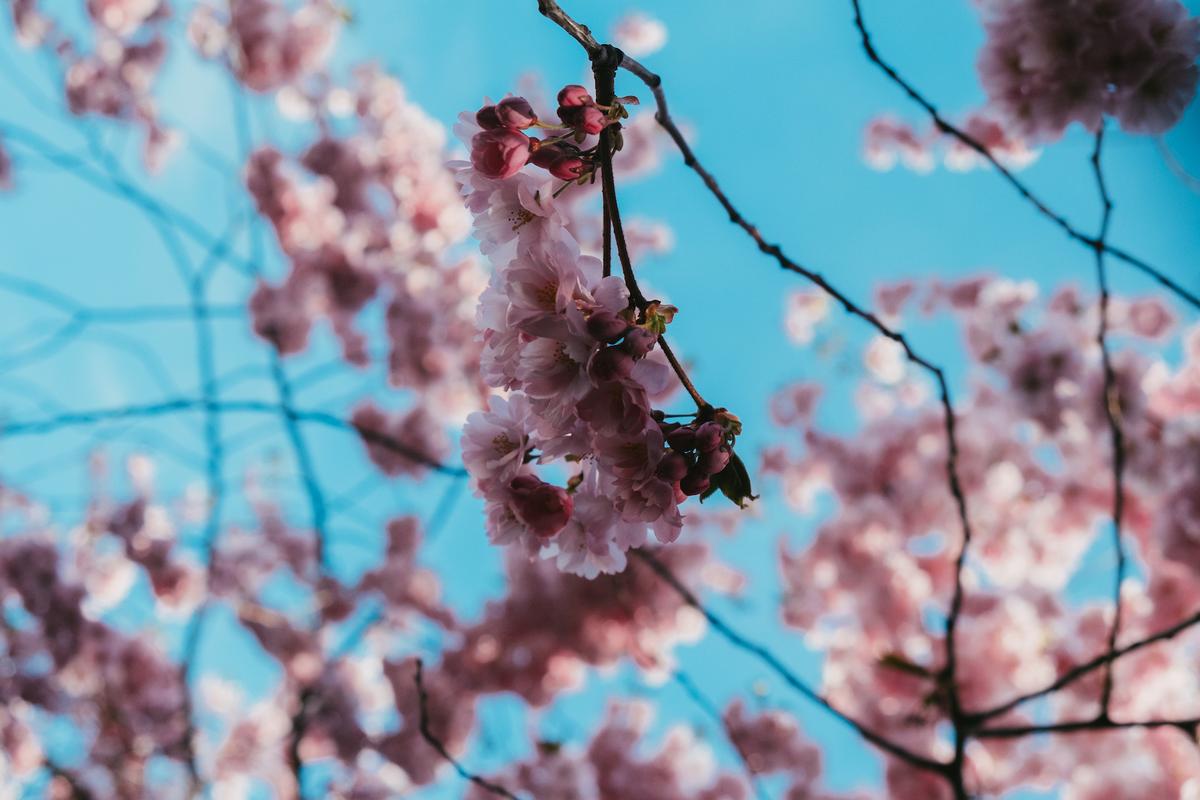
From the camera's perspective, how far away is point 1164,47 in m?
1.80

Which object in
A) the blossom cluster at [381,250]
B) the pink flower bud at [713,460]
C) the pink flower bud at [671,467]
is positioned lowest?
the pink flower bud at [671,467]

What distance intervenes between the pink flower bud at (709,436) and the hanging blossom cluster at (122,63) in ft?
22.8

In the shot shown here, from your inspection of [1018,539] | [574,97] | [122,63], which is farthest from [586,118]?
[122,63]

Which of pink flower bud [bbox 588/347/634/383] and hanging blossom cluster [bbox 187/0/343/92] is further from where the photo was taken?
hanging blossom cluster [bbox 187/0/343/92]

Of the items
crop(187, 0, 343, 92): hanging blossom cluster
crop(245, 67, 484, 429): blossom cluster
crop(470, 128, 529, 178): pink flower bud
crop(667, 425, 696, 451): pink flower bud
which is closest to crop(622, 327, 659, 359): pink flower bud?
crop(667, 425, 696, 451): pink flower bud

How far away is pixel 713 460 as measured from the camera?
90 cm

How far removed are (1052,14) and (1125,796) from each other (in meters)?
3.87

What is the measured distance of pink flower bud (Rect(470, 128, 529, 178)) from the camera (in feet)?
2.93

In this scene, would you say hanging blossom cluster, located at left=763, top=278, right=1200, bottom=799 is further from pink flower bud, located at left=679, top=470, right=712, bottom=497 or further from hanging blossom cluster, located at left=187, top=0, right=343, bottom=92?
hanging blossom cluster, located at left=187, top=0, right=343, bottom=92

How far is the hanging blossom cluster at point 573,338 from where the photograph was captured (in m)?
0.85

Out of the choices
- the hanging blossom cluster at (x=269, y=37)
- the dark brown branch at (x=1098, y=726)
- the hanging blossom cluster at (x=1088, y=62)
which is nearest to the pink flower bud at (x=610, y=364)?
the dark brown branch at (x=1098, y=726)

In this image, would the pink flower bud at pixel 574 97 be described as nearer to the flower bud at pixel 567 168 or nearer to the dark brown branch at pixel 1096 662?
the flower bud at pixel 567 168

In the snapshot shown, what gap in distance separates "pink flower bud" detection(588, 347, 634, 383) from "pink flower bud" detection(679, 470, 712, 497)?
15cm

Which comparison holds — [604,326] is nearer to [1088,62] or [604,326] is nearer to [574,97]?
[574,97]
